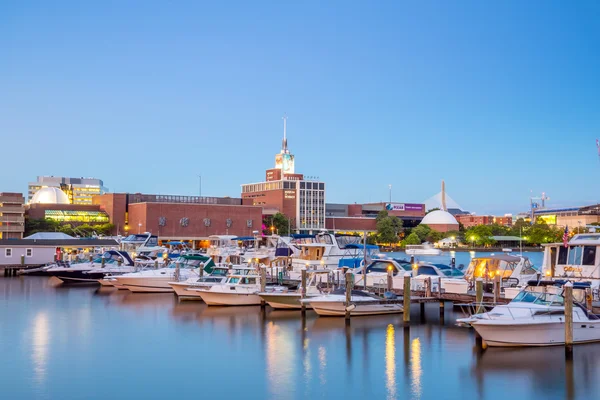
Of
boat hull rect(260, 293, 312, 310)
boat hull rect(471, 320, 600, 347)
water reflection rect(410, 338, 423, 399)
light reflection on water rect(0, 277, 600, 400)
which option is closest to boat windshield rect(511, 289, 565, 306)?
boat hull rect(471, 320, 600, 347)

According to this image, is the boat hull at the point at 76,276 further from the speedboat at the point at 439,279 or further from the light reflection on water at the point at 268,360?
the speedboat at the point at 439,279

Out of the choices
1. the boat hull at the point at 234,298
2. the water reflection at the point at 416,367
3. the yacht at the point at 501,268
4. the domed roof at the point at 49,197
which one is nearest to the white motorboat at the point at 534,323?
the water reflection at the point at 416,367

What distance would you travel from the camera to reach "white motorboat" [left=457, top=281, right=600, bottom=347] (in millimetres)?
28312

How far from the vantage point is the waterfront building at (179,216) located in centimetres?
14650

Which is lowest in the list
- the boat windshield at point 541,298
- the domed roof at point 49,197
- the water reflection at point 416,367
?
the water reflection at point 416,367

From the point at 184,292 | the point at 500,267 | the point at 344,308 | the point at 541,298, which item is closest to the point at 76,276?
the point at 184,292

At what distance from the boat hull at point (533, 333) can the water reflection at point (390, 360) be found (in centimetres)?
382

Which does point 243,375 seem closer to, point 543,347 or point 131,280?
point 543,347

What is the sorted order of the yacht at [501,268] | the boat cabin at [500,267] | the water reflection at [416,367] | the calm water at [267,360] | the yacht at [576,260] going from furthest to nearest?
the boat cabin at [500,267], the yacht at [501,268], the yacht at [576,260], the water reflection at [416,367], the calm water at [267,360]

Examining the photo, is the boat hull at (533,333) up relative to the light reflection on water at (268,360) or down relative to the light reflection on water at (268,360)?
up

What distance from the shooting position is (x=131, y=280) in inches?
2174

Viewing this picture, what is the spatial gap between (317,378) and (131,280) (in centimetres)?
3197

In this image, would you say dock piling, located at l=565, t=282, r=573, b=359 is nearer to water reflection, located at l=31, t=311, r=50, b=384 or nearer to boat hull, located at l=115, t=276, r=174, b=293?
water reflection, located at l=31, t=311, r=50, b=384

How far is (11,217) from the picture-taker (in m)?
137
